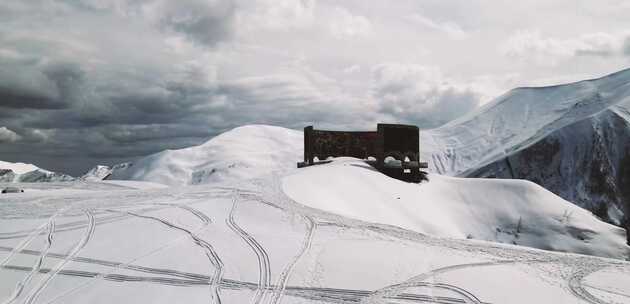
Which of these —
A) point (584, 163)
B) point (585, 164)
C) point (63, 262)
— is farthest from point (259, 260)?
point (584, 163)

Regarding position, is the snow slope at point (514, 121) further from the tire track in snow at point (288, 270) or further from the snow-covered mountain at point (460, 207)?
the tire track in snow at point (288, 270)

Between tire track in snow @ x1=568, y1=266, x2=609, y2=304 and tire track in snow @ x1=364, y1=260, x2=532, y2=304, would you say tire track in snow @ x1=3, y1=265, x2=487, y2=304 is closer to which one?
tire track in snow @ x1=364, y1=260, x2=532, y2=304

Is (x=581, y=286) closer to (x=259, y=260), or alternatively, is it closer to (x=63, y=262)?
(x=259, y=260)

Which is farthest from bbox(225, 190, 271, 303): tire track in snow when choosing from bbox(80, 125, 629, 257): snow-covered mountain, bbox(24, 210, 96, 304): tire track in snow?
bbox(80, 125, 629, 257): snow-covered mountain

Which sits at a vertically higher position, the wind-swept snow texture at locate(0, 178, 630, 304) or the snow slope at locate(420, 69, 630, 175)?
the snow slope at locate(420, 69, 630, 175)

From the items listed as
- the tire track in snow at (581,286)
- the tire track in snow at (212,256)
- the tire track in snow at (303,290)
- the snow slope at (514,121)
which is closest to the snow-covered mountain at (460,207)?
the tire track in snow at (212,256)

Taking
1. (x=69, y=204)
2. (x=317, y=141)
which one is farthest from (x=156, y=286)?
(x=317, y=141)
